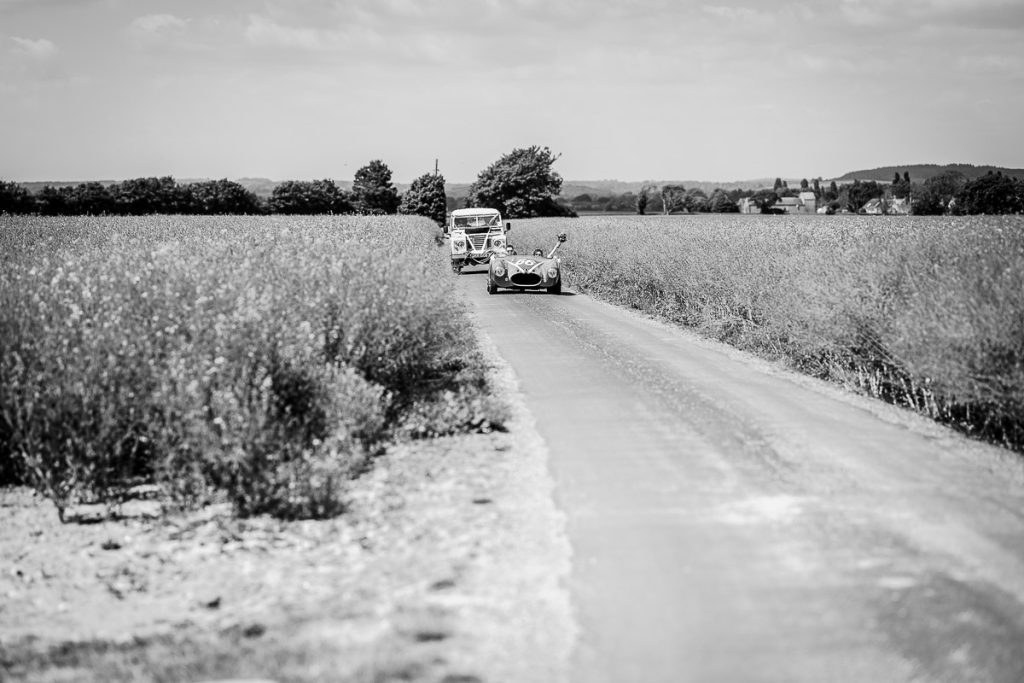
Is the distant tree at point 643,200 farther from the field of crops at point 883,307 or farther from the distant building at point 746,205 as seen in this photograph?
the field of crops at point 883,307

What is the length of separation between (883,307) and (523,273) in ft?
55.1

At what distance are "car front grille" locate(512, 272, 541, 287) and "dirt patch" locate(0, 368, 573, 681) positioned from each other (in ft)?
64.2

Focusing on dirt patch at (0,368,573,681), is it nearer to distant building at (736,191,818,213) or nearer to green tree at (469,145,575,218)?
green tree at (469,145,575,218)

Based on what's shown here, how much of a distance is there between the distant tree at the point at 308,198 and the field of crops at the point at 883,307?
12091 centimetres

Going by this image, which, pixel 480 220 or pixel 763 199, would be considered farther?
pixel 763 199

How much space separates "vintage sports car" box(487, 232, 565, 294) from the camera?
30156 mm

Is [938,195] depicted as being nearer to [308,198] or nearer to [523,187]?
[523,187]

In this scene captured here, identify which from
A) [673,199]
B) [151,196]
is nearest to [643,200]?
[673,199]

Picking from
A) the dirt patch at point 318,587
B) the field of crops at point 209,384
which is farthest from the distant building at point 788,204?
the dirt patch at point 318,587

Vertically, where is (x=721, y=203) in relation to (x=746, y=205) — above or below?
above

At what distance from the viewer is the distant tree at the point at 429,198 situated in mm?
117938

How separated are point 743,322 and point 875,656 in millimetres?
14017

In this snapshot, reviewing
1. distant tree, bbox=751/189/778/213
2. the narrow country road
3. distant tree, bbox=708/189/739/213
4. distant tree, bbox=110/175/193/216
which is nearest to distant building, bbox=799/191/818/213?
distant tree, bbox=751/189/778/213

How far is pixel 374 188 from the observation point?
512 feet
